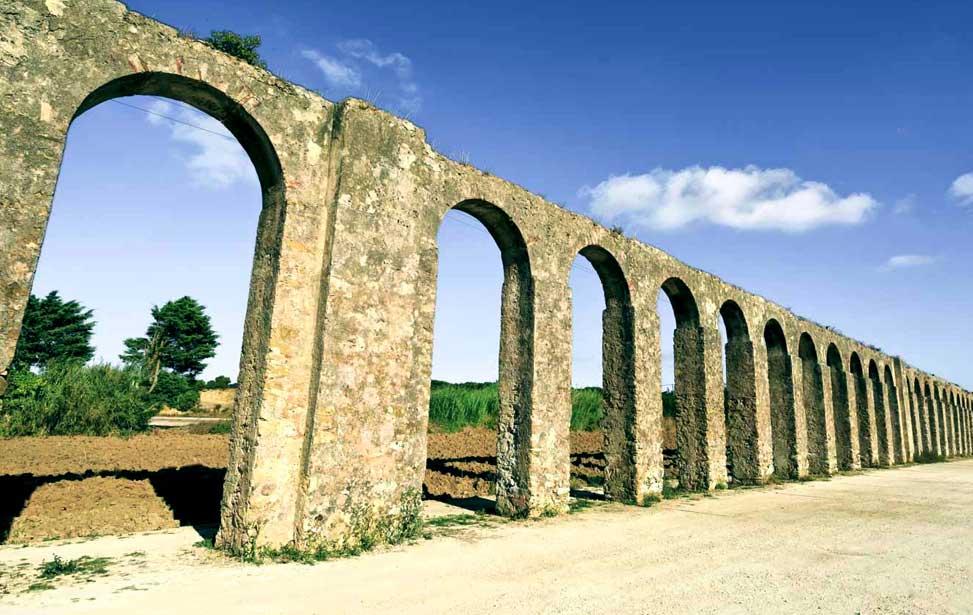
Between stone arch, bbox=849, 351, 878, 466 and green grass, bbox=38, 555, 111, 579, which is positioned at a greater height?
stone arch, bbox=849, 351, 878, 466

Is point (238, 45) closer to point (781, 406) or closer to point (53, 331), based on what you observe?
point (781, 406)

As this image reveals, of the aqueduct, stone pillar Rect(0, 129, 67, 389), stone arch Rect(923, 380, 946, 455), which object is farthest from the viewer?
stone arch Rect(923, 380, 946, 455)

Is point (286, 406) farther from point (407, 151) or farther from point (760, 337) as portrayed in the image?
point (760, 337)

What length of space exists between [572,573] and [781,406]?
1226cm

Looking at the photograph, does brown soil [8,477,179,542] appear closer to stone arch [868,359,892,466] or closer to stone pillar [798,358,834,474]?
stone pillar [798,358,834,474]

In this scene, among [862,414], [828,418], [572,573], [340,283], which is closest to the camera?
[572,573]

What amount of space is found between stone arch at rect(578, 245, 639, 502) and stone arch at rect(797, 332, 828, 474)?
9.09 metres

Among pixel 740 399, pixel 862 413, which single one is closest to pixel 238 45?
pixel 740 399

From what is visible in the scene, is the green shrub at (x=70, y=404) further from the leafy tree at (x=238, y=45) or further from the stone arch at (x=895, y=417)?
the stone arch at (x=895, y=417)

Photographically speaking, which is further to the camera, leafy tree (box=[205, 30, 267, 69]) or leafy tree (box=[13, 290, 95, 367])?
leafy tree (box=[13, 290, 95, 367])

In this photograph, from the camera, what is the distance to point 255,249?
608 centimetres

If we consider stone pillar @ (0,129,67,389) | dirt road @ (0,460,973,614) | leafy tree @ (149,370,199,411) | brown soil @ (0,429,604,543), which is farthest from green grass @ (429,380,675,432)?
stone pillar @ (0,129,67,389)

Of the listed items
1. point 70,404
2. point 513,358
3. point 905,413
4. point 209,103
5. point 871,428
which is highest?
point 209,103

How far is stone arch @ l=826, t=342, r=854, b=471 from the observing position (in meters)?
18.2
